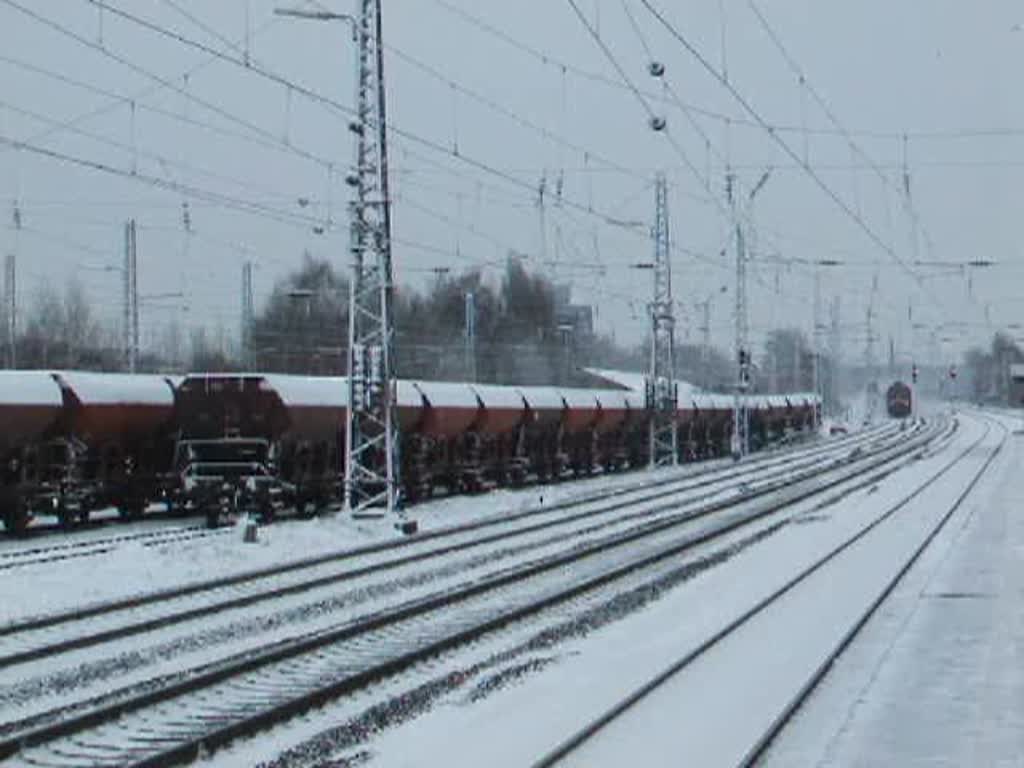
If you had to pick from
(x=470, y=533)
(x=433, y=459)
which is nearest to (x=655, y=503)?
(x=433, y=459)

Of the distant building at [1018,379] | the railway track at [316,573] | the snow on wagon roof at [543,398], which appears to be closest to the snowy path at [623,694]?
the railway track at [316,573]

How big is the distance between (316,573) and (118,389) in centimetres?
1037

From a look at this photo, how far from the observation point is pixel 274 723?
35.8 ft

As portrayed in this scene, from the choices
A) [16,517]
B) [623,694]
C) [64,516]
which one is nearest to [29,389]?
[16,517]

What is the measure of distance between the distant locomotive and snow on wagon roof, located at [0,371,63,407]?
9914cm

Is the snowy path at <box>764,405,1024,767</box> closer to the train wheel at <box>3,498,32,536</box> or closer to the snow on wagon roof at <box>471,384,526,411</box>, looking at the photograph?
the train wheel at <box>3,498,32,536</box>

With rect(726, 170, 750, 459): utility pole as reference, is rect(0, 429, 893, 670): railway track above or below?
below

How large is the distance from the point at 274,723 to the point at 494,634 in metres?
4.81

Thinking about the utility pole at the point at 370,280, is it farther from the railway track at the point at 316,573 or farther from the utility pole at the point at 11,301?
the utility pole at the point at 11,301

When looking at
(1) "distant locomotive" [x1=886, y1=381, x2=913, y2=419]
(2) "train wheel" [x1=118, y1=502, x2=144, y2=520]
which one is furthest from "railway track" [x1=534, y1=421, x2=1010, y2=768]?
(1) "distant locomotive" [x1=886, y1=381, x2=913, y2=419]

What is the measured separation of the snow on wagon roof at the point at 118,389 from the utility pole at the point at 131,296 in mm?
9637

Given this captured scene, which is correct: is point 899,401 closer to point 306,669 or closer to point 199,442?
point 199,442

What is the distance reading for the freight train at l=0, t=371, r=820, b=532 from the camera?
2853cm

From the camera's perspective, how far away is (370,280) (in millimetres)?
30281
